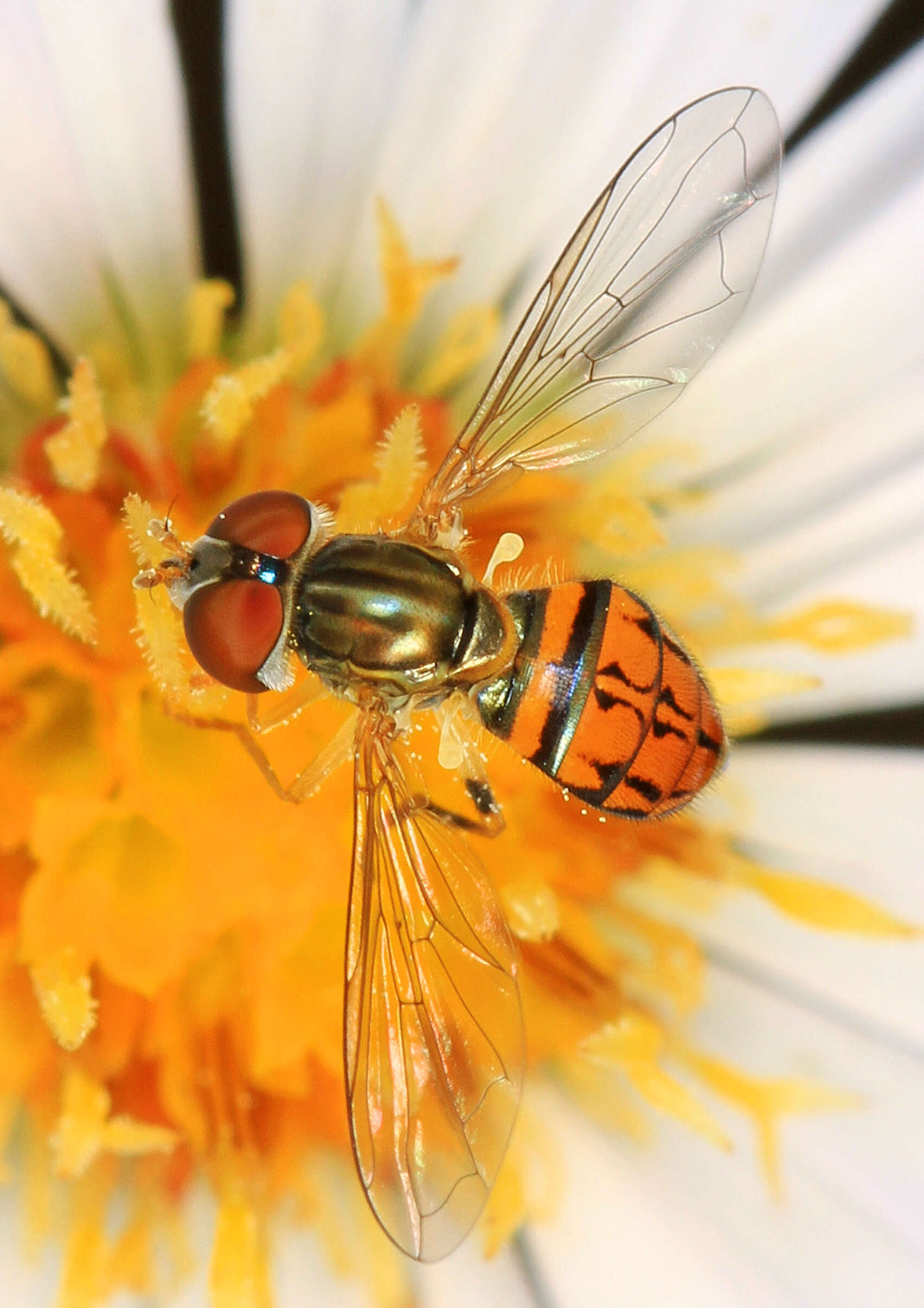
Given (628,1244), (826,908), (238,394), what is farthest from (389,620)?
(628,1244)

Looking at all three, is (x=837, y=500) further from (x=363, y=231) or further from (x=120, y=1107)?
(x=120, y=1107)

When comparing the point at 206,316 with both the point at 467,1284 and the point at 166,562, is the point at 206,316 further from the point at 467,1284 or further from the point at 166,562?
the point at 467,1284

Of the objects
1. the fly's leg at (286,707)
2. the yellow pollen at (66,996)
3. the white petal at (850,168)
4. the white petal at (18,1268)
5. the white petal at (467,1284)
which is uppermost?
the white petal at (850,168)

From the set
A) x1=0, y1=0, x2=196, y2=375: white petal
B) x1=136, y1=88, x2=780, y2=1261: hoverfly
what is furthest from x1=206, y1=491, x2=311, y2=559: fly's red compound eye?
x1=0, y1=0, x2=196, y2=375: white petal

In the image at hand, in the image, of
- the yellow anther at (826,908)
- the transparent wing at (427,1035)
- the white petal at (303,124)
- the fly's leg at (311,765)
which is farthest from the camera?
the yellow anther at (826,908)

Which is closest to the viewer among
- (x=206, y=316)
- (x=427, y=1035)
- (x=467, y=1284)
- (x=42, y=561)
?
(x=427, y=1035)

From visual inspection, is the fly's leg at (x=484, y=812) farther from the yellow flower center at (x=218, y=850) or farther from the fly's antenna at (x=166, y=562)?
the fly's antenna at (x=166, y=562)

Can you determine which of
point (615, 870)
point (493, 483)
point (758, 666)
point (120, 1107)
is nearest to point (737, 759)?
point (758, 666)

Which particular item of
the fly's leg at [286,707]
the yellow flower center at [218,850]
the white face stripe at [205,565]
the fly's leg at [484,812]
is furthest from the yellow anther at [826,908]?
the white face stripe at [205,565]
